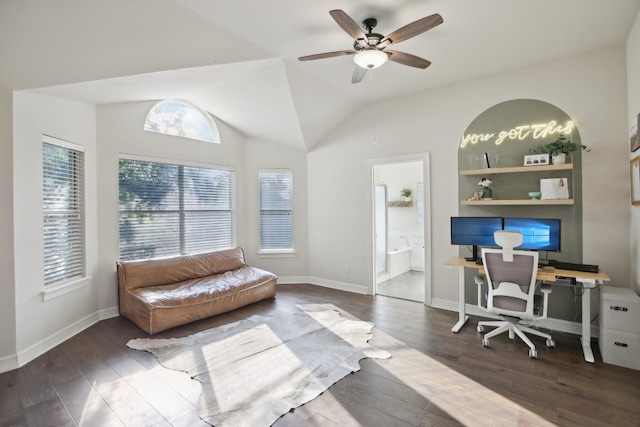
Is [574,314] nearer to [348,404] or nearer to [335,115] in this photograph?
[348,404]

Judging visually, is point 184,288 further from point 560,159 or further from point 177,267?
point 560,159

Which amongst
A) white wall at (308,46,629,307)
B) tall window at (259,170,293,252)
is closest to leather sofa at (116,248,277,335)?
tall window at (259,170,293,252)

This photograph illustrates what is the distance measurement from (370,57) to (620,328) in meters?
3.21

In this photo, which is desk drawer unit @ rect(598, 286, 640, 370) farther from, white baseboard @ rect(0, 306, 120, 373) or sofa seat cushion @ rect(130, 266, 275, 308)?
white baseboard @ rect(0, 306, 120, 373)

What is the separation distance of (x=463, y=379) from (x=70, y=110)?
479 centimetres

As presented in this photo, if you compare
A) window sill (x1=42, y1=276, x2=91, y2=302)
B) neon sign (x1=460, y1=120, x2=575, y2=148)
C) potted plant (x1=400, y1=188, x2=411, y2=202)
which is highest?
neon sign (x1=460, y1=120, x2=575, y2=148)

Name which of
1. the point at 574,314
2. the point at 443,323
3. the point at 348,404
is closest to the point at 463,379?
the point at 348,404

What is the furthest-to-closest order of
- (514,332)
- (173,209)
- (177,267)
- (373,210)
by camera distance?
(373,210)
(173,209)
(177,267)
(514,332)

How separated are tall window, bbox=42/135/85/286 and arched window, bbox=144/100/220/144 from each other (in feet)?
3.69

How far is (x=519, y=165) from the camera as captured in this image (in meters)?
3.68

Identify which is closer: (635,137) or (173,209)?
(635,137)

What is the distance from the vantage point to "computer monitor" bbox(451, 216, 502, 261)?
3697 mm

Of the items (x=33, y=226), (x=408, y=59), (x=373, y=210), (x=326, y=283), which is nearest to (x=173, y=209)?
(x=33, y=226)

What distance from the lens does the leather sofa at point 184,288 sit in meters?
3.56
